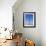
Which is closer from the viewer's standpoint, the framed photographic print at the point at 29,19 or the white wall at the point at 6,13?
the white wall at the point at 6,13

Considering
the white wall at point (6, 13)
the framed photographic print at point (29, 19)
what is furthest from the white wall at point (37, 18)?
the white wall at point (6, 13)

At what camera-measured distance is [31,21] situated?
219 inches

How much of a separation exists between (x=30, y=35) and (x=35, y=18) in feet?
2.64

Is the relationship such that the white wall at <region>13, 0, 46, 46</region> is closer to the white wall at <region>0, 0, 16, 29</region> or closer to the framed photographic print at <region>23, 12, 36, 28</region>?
the framed photographic print at <region>23, 12, 36, 28</region>

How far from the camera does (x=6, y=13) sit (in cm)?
443

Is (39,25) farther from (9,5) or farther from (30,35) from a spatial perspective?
(9,5)

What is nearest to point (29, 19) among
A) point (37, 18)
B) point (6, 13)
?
point (37, 18)

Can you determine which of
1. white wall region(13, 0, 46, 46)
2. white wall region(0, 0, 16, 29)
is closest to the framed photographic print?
white wall region(13, 0, 46, 46)

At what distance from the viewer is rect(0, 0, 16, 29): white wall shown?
4391 millimetres

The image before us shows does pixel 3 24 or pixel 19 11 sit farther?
pixel 19 11

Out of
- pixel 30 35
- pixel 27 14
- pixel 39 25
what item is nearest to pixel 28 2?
pixel 27 14

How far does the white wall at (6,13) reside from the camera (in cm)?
439

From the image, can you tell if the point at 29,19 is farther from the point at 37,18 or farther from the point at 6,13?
the point at 6,13

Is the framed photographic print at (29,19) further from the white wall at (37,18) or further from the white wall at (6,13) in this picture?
the white wall at (6,13)
